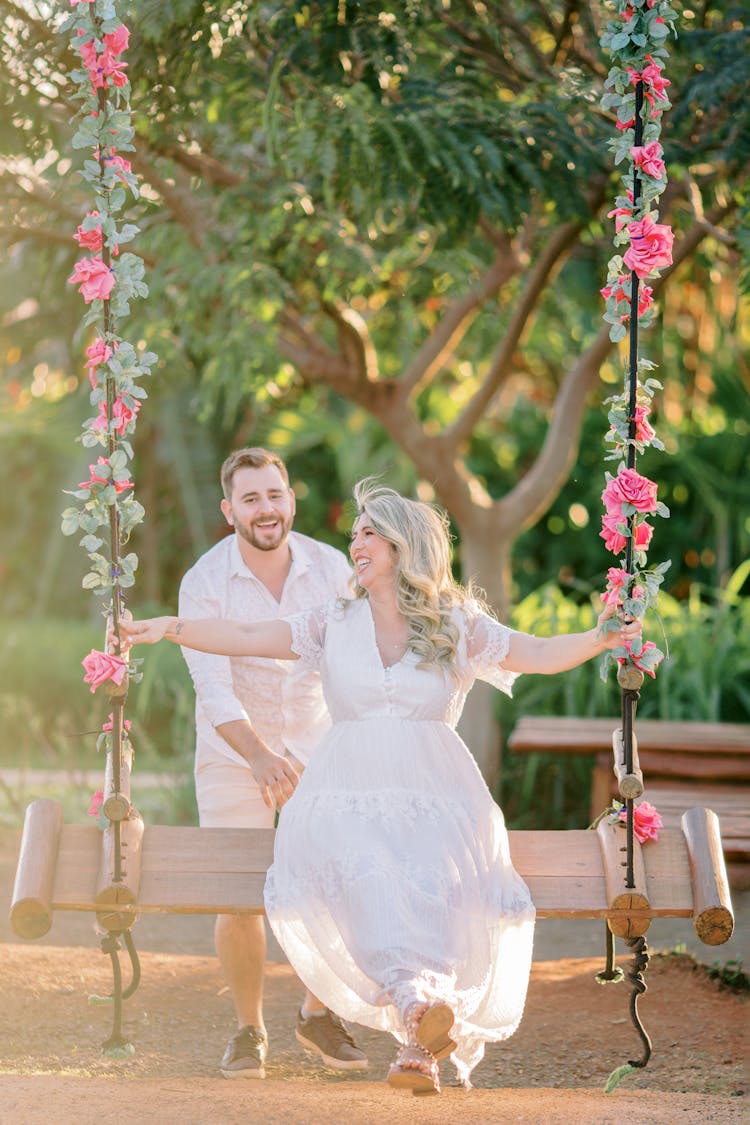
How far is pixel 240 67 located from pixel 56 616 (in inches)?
433

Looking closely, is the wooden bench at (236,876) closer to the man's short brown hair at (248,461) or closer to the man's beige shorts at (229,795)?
the man's beige shorts at (229,795)

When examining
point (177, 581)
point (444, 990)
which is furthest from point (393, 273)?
point (177, 581)

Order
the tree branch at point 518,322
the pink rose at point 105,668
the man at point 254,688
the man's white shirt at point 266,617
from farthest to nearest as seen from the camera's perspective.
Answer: the tree branch at point 518,322, the man's white shirt at point 266,617, the man at point 254,688, the pink rose at point 105,668

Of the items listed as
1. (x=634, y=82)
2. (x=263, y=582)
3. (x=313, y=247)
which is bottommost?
(x=263, y=582)

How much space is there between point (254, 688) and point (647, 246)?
5.97ft

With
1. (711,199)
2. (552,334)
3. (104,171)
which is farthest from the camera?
(552,334)

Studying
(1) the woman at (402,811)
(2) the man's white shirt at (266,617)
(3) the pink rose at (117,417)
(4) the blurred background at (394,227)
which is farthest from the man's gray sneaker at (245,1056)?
(4) the blurred background at (394,227)

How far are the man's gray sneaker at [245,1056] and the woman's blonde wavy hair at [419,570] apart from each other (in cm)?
127

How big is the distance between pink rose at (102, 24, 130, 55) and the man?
1.26 metres

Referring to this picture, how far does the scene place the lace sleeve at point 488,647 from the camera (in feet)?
14.3

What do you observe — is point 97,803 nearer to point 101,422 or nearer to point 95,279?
point 101,422

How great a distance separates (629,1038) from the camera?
5324mm

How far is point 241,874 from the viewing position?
165 inches

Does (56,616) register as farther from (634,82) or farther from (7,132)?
(634,82)
